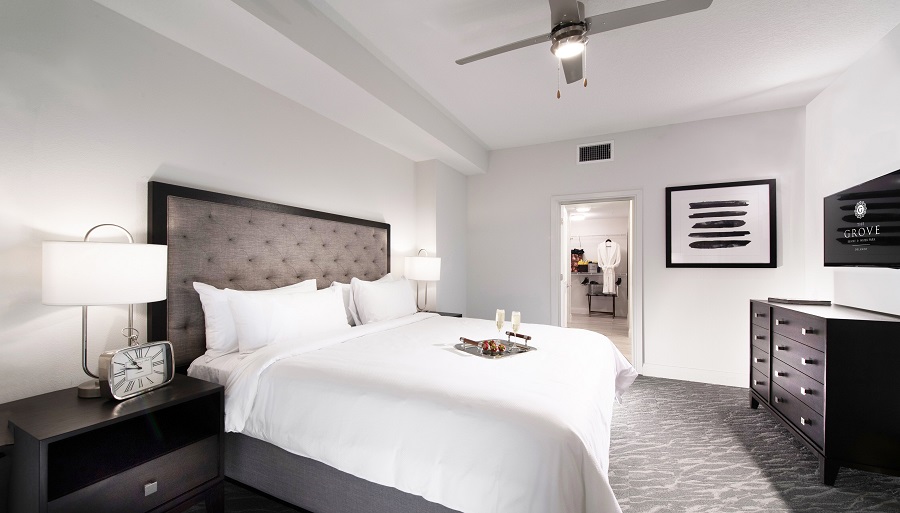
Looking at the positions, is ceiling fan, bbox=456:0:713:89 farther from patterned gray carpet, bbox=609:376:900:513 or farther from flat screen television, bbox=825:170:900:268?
patterned gray carpet, bbox=609:376:900:513

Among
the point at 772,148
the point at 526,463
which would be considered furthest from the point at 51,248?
the point at 772,148

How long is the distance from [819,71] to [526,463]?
3.76 m

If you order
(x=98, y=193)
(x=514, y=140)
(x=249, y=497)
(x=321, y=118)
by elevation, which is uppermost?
(x=514, y=140)

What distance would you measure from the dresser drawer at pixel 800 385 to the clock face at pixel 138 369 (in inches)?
136

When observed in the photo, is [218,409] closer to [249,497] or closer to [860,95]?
[249,497]

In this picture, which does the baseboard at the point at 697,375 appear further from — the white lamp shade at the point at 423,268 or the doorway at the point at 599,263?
the doorway at the point at 599,263

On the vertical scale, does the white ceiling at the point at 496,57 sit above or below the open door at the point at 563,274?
above

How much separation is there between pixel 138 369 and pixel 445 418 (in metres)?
1.31

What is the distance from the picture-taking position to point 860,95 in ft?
8.97

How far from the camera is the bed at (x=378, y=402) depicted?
4.04 ft

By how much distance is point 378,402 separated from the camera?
58.9 inches

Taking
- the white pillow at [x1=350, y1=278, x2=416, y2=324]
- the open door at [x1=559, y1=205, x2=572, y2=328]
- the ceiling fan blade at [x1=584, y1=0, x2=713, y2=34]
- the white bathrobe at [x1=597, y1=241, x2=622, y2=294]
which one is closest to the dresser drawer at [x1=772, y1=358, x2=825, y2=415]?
the open door at [x1=559, y1=205, x2=572, y2=328]

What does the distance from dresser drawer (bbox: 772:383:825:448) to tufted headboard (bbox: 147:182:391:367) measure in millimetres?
3342

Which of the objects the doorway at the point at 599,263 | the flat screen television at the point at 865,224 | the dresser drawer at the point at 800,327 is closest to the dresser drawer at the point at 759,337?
the dresser drawer at the point at 800,327
